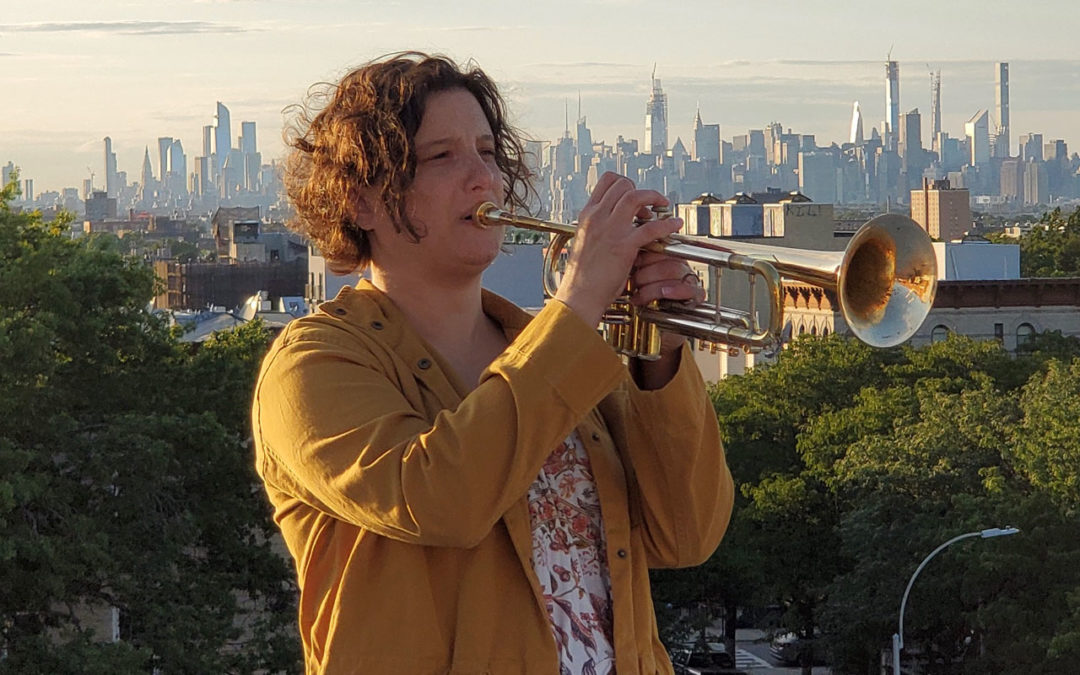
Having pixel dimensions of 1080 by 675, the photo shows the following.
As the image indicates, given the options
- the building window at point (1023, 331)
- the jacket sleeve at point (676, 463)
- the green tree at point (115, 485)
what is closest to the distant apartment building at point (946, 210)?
the building window at point (1023, 331)

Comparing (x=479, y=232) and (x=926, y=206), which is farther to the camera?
(x=926, y=206)

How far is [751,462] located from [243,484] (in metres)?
20.1

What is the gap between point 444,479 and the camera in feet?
13.0

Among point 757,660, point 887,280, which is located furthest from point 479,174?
point 757,660

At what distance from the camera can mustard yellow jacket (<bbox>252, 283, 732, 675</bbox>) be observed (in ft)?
13.1

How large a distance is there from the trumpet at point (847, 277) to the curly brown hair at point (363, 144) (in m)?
0.26

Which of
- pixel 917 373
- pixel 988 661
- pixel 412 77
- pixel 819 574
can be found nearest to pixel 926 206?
pixel 917 373

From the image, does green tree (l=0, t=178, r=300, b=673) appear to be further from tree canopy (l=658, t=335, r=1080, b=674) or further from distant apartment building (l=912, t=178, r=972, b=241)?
distant apartment building (l=912, t=178, r=972, b=241)

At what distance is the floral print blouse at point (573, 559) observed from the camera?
4.27 m

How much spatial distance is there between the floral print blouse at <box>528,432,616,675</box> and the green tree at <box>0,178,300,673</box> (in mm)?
18615

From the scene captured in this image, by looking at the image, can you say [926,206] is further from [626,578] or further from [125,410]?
[626,578]

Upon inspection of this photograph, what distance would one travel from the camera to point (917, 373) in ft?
167

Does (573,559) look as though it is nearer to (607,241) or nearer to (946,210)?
(607,241)

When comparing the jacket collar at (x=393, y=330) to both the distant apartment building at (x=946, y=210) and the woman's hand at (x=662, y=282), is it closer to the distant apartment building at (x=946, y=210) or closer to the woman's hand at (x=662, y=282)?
the woman's hand at (x=662, y=282)
